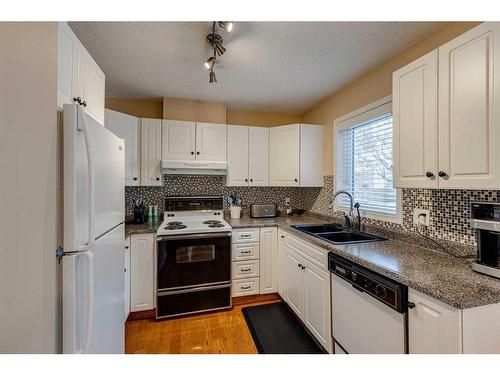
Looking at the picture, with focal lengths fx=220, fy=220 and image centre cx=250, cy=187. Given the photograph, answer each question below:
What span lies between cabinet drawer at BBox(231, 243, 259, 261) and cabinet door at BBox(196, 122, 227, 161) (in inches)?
42.9

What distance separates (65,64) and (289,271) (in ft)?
7.40

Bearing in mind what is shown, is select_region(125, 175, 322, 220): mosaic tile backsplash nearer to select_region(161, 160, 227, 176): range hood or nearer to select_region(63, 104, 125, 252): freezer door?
select_region(161, 160, 227, 176): range hood

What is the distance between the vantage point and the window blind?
193 centimetres

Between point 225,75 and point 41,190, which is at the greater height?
point 225,75

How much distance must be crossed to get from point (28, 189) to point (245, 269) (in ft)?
6.62

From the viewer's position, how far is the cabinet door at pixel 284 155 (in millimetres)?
2746

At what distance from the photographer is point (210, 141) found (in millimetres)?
2732

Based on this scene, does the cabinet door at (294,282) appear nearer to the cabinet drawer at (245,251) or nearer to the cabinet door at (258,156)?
the cabinet drawer at (245,251)

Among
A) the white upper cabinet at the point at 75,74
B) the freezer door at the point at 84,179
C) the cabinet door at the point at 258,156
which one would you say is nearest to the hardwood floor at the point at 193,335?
the freezer door at the point at 84,179

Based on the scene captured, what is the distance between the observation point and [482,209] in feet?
3.40

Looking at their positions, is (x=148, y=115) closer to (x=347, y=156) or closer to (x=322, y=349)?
(x=347, y=156)

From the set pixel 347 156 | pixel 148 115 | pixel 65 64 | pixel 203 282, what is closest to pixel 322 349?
pixel 203 282

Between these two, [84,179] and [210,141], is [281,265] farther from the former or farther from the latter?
[84,179]
